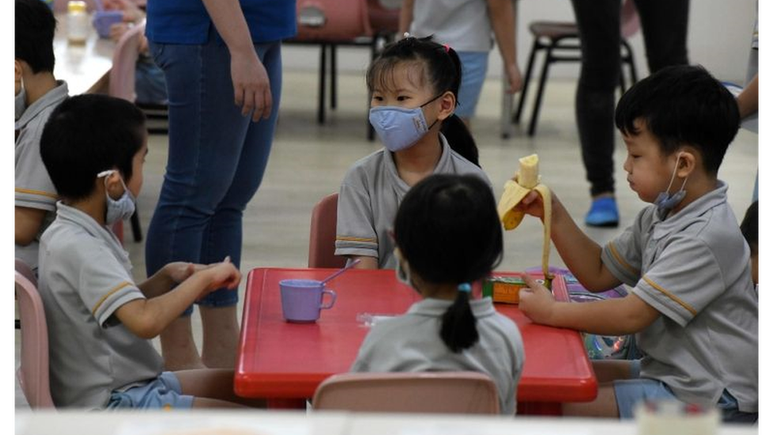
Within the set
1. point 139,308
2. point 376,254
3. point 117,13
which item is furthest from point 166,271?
point 117,13

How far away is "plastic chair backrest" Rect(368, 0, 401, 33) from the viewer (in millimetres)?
6621

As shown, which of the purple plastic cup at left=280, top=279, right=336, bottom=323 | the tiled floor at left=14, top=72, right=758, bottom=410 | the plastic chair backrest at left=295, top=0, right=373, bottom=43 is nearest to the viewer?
the purple plastic cup at left=280, top=279, right=336, bottom=323

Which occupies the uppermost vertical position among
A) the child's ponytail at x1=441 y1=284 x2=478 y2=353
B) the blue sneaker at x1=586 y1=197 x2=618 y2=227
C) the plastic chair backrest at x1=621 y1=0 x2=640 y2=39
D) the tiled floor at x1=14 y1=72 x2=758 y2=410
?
the child's ponytail at x1=441 y1=284 x2=478 y2=353

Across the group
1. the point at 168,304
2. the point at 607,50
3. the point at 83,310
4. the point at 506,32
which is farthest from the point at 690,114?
the point at 506,32

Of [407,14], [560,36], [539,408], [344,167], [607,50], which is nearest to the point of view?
[539,408]

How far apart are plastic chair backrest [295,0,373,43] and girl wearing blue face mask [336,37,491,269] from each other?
3753 millimetres

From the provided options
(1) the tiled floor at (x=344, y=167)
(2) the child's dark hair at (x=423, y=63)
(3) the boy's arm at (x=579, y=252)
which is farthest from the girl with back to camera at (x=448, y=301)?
(1) the tiled floor at (x=344, y=167)

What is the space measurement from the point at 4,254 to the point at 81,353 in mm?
282

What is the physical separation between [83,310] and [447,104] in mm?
997

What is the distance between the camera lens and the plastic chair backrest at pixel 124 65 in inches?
161

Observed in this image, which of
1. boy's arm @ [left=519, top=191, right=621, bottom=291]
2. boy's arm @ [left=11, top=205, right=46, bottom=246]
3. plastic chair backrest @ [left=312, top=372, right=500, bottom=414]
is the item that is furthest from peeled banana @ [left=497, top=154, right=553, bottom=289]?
boy's arm @ [left=11, top=205, right=46, bottom=246]

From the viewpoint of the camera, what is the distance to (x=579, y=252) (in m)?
2.49

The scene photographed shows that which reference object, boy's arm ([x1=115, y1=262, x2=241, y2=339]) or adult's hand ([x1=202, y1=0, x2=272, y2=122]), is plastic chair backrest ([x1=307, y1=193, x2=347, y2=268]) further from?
boy's arm ([x1=115, y1=262, x2=241, y2=339])

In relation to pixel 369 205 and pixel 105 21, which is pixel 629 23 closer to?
pixel 105 21
